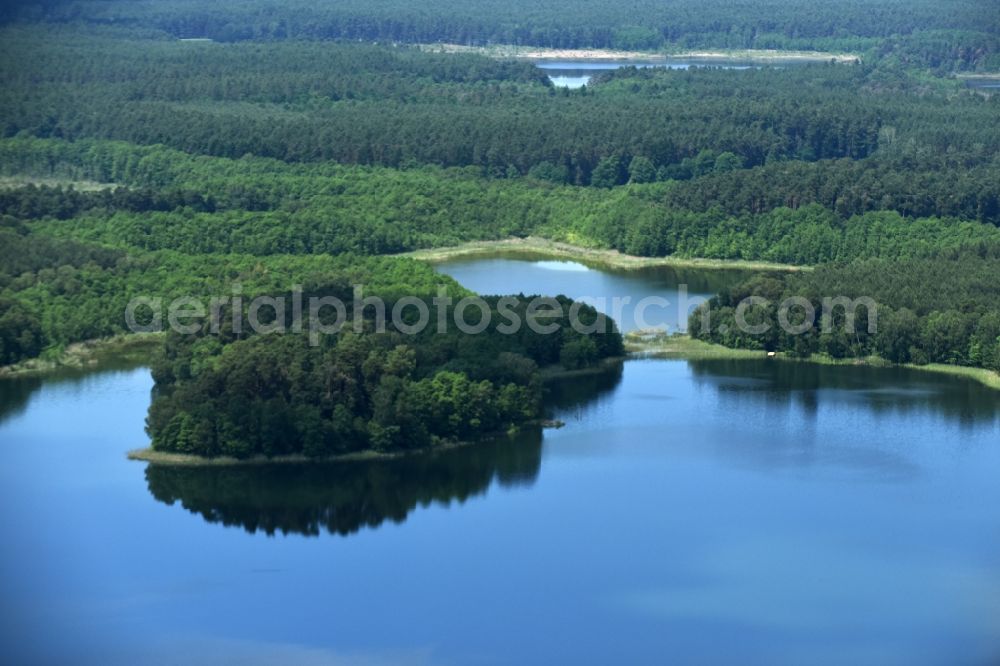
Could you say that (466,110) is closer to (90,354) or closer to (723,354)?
(723,354)

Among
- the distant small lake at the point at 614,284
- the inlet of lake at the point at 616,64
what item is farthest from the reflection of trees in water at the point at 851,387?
the inlet of lake at the point at 616,64

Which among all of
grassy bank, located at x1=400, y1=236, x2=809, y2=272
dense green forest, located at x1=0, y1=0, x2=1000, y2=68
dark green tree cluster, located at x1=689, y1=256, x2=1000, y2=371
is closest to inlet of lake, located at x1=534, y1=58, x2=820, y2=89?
dense green forest, located at x1=0, y1=0, x2=1000, y2=68

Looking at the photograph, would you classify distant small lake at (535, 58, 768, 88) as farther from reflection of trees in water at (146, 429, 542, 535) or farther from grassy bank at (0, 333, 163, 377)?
reflection of trees in water at (146, 429, 542, 535)

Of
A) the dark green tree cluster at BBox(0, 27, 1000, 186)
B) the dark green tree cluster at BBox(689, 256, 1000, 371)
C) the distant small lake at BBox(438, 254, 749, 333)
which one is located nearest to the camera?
the dark green tree cluster at BBox(689, 256, 1000, 371)

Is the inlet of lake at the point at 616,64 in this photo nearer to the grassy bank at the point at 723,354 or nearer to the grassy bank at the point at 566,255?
the grassy bank at the point at 566,255

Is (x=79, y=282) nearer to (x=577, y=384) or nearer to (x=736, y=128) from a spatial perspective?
(x=577, y=384)

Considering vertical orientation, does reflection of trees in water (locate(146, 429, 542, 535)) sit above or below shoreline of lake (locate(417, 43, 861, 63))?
below
